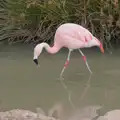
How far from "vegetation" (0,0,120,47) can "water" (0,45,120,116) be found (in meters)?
0.43

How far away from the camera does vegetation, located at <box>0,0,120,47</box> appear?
6723mm

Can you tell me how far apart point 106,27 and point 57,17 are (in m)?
→ 0.80

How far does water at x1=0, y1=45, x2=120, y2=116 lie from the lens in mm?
4895

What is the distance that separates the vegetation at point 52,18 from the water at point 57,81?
1.40 ft

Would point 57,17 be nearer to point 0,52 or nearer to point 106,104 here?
point 0,52

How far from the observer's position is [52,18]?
6988mm

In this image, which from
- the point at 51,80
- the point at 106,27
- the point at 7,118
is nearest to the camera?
the point at 7,118

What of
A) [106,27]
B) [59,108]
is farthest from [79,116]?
[106,27]

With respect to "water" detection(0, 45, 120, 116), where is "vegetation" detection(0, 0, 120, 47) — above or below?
above

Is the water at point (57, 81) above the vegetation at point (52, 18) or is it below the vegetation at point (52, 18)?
below

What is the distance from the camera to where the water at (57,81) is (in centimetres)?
489

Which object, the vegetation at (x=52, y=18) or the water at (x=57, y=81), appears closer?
the water at (x=57, y=81)

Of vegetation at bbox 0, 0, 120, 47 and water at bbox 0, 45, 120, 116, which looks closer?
water at bbox 0, 45, 120, 116

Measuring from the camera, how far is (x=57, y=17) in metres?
7.00
